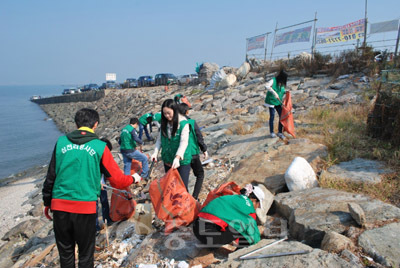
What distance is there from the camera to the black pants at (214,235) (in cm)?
249

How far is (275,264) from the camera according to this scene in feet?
7.12

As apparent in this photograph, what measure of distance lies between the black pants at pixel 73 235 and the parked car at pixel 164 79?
26257mm

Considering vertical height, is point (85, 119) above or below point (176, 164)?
above

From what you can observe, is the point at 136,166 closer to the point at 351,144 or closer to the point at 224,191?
the point at 224,191

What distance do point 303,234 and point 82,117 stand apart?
→ 234 cm

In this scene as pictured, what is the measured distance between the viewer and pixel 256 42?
661 inches

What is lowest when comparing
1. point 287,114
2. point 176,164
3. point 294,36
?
point 176,164

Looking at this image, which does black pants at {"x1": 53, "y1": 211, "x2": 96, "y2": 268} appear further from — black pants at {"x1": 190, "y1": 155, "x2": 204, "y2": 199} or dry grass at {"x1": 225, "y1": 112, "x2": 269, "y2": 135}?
dry grass at {"x1": 225, "y1": 112, "x2": 269, "y2": 135}

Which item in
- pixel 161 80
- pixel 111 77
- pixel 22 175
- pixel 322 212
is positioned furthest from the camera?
pixel 111 77

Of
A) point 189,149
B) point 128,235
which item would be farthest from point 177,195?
point 128,235

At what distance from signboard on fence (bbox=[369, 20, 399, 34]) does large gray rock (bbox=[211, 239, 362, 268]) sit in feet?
35.4

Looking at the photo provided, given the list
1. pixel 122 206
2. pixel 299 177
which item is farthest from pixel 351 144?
pixel 122 206

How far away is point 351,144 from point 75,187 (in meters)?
4.42

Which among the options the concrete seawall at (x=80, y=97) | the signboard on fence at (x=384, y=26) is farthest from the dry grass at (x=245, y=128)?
the concrete seawall at (x=80, y=97)
